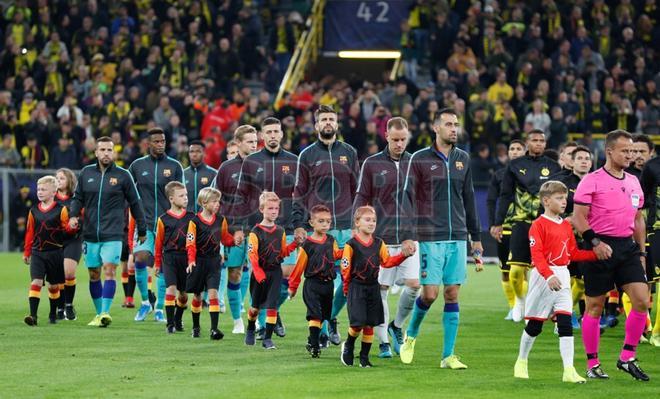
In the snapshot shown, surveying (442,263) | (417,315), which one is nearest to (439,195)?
(442,263)

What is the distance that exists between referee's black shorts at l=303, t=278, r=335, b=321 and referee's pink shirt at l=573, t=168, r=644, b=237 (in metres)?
2.87

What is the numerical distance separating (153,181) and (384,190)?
5202 mm

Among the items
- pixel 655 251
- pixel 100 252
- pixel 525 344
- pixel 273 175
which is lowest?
pixel 525 344

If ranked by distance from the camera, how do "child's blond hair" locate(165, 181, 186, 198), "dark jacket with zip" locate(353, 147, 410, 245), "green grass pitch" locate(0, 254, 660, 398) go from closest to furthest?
"green grass pitch" locate(0, 254, 660, 398), "dark jacket with zip" locate(353, 147, 410, 245), "child's blond hair" locate(165, 181, 186, 198)

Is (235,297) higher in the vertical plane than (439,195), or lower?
lower

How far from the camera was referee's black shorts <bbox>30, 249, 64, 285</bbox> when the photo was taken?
681 inches

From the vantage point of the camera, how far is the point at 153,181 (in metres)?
18.5

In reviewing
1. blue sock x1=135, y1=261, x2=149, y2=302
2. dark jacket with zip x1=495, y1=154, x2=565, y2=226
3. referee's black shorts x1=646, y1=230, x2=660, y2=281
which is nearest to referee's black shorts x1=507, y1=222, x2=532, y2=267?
dark jacket with zip x1=495, y1=154, x2=565, y2=226

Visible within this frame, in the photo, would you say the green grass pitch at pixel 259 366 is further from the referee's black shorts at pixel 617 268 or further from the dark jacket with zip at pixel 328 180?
the dark jacket with zip at pixel 328 180

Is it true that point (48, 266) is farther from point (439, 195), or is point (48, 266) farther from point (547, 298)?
point (547, 298)

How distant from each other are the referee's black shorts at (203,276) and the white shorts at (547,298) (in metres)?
4.72

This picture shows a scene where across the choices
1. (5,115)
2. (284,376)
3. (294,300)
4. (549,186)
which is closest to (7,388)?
(284,376)

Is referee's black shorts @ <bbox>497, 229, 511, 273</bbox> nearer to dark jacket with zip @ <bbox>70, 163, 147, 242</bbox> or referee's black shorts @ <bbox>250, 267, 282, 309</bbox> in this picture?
referee's black shorts @ <bbox>250, 267, 282, 309</bbox>

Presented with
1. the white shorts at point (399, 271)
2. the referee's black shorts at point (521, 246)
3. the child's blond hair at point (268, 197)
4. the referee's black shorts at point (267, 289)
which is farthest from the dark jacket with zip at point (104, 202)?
the referee's black shorts at point (521, 246)
